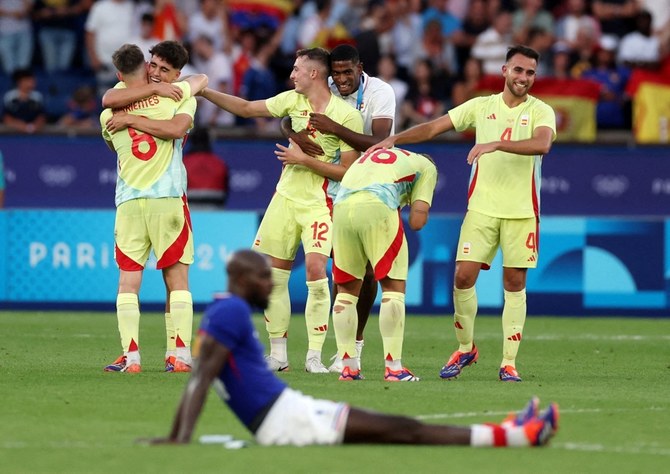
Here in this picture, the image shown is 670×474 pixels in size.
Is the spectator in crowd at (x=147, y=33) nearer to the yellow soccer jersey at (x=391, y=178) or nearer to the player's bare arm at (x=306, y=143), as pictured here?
the player's bare arm at (x=306, y=143)

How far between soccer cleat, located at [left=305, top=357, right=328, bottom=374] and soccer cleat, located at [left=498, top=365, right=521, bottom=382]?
1.36 m

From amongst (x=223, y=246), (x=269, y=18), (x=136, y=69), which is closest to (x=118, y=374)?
(x=136, y=69)

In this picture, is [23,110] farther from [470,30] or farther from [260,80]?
[470,30]

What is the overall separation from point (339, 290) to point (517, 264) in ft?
4.60

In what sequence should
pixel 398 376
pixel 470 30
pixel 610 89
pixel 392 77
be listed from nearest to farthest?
pixel 398 376 → pixel 392 77 → pixel 610 89 → pixel 470 30

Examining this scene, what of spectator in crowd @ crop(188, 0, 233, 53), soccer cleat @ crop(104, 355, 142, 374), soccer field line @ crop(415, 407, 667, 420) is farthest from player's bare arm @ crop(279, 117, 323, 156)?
spectator in crowd @ crop(188, 0, 233, 53)

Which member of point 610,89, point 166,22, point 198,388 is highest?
point 166,22

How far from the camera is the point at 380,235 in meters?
10.9

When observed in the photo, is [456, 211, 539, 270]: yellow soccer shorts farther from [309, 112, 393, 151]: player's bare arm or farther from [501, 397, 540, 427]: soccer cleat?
[501, 397, 540, 427]: soccer cleat

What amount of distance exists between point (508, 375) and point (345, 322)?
1.34 m

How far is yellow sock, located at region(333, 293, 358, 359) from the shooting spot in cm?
1114

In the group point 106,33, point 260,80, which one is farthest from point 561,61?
point 106,33

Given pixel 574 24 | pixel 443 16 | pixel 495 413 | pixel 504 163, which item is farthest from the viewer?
pixel 443 16

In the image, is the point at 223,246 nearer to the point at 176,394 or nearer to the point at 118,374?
the point at 118,374
